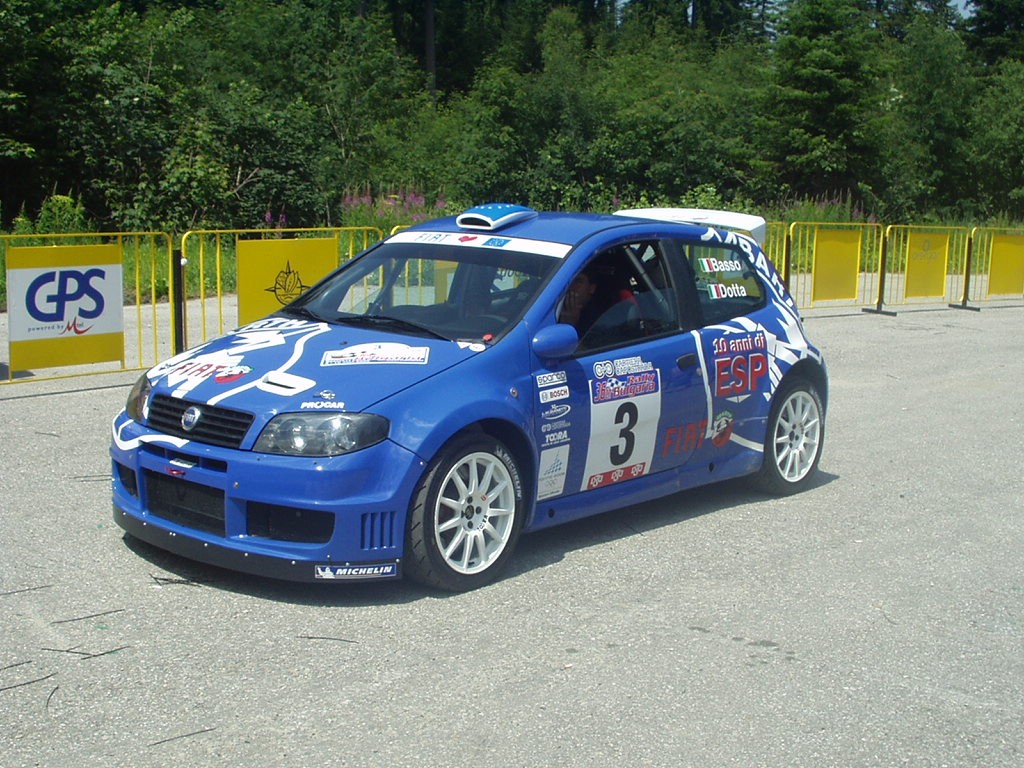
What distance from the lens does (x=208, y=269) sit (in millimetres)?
13797

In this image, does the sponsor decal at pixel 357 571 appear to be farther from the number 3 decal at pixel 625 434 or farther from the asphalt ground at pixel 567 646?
the number 3 decal at pixel 625 434

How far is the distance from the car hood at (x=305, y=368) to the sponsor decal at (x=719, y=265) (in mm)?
1920

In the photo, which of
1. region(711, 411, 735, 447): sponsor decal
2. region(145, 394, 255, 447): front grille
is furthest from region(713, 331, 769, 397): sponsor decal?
region(145, 394, 255, 447): front grille

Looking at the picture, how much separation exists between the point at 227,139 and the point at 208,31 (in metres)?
20.7

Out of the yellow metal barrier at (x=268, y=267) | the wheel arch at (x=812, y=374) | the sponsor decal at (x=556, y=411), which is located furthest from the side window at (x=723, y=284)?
the yellow metal barrier at (x=268, y=267)

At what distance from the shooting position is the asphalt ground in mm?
4172

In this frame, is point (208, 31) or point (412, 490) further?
point (208, 31)

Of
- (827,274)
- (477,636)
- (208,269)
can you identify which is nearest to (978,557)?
(477,636)

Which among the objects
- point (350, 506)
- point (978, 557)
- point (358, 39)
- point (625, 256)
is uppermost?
point (358, 39)

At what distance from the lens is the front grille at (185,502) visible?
5.32 m

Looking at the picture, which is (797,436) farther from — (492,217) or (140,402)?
(140,402)

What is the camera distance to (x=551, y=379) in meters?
6.00

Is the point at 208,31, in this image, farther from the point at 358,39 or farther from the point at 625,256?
the point at 625,256

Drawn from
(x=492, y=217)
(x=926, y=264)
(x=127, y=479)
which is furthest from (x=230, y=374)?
(x=926, y=264)
